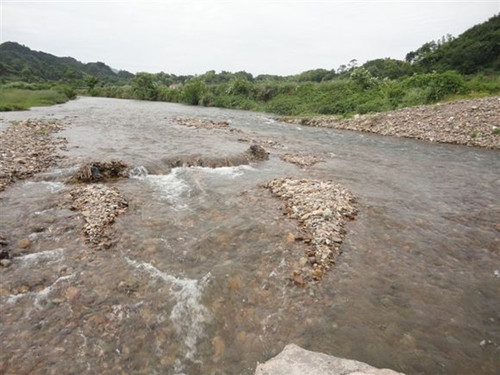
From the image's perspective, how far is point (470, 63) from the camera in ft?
148

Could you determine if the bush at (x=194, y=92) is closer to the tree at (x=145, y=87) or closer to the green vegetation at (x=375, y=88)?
the green vegetation at (x=375, y=88)

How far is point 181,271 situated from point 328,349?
310 centimetres

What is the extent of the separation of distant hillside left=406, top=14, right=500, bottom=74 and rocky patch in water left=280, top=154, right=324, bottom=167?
39.8m

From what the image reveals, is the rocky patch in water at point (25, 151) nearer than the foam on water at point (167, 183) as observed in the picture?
No

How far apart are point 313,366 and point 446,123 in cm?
2258

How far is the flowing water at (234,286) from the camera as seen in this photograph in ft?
14.8

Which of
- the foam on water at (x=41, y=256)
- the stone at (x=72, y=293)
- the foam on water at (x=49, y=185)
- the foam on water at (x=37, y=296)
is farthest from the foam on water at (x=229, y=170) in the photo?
the foam on water at (x=37, y=296)

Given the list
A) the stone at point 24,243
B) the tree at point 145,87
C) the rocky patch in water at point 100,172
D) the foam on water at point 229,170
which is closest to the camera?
the stone at point 24,243

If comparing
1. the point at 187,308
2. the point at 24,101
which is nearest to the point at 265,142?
the point at 187,308

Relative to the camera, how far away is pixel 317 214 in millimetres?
8070

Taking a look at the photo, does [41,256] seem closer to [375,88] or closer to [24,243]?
[24,243]

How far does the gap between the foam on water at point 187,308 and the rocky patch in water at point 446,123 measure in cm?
1963

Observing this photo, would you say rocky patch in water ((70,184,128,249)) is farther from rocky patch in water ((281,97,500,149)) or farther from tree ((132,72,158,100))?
tree ((132,72,158,100))

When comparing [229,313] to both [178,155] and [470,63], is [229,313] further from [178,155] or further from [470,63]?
[470,63]
